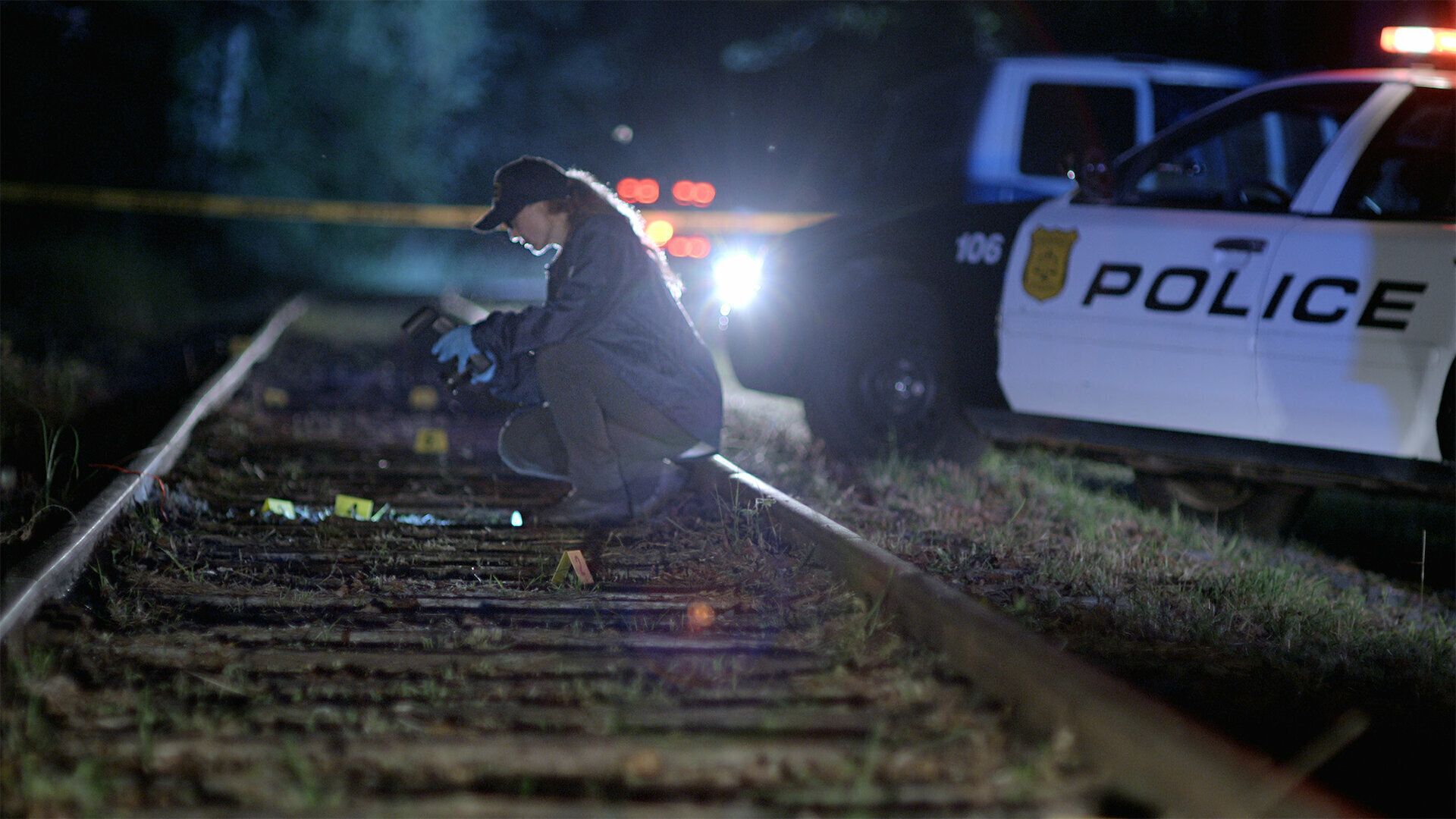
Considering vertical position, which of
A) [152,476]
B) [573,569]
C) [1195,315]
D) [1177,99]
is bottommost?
[573,569]

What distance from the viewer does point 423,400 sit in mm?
7758

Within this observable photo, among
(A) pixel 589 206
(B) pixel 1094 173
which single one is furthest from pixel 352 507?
(B) pixel 1094 173

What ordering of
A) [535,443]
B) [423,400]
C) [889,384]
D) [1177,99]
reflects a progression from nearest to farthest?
[535,443] → [889,384] → [1177,99] → [423,400]

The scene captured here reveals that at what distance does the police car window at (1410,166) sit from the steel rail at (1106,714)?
238cm

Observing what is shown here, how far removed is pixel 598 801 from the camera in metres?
2.02

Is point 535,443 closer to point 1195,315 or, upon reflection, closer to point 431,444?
point 431,444

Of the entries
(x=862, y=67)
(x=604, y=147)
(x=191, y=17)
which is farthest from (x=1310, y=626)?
(x=191, y=17)

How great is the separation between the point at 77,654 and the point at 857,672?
1.71m

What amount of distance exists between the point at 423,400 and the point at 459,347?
11.2ft

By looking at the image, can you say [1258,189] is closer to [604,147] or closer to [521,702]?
[521,702]

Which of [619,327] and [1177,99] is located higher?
[1177,99]

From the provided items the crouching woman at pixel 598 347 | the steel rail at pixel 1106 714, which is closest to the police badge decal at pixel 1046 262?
the crouching woman at pixel 598 347

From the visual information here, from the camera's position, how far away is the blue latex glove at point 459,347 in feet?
14.7

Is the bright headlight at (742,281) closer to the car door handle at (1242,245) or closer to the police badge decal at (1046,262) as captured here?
the police badge decal at (1046,262)
